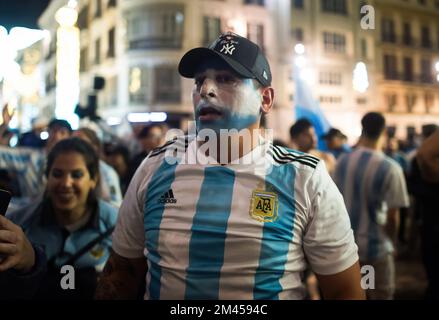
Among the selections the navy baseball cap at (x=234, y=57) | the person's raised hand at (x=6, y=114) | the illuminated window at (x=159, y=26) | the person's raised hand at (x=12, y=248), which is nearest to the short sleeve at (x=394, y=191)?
the navy baseball cap at (x=234, y=57)

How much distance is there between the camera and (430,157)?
8.40ft

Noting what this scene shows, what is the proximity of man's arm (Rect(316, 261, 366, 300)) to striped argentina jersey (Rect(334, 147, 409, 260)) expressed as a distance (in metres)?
1.58

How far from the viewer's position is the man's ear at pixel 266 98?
1706 millimetres

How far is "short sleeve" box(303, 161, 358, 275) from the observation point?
1510mm

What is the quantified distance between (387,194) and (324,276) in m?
1.77

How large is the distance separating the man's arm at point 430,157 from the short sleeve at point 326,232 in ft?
4.11

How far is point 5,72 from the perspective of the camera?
2656 millimetres

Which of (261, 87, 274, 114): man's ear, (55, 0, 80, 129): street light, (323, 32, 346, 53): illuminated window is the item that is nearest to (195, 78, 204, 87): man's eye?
(261, 87, 274, 114): man's ear

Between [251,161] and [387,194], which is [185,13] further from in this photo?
[251,161]

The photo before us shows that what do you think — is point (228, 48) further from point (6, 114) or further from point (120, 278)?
Answer: point (6, 114)

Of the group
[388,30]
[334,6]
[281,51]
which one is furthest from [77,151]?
[388,30]

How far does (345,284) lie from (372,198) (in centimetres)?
170

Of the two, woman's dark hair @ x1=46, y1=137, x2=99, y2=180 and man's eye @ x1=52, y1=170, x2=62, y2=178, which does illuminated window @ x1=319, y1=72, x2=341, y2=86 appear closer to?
woman's dark hair @ x1=46, y1=137, x2=99, y2=180

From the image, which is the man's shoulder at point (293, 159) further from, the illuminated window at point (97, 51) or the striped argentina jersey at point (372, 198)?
the illuminated window at point (97, 51)
